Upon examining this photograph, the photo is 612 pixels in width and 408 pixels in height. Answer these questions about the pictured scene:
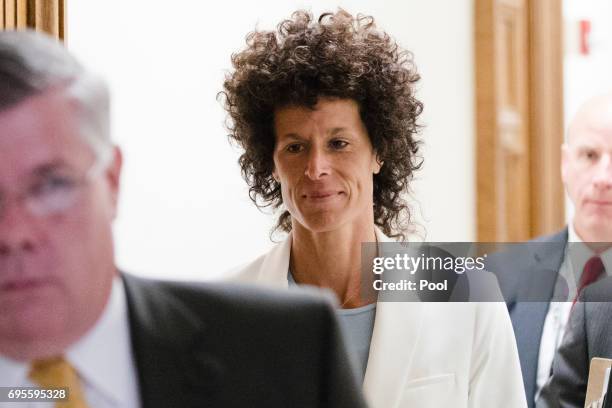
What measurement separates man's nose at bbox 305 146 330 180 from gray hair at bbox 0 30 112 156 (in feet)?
1.22

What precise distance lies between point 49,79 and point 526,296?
73 cm

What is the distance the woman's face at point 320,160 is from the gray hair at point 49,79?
0.37 meters

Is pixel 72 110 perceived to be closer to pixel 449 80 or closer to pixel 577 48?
pixel 449 80

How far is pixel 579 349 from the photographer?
136 centimetres

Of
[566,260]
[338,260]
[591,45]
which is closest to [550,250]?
[566,260]

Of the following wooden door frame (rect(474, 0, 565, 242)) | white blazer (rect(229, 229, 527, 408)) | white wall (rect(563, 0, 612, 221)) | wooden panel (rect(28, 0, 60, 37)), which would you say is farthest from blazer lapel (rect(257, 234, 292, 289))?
white wall (rect(563, 0, 612, 221))

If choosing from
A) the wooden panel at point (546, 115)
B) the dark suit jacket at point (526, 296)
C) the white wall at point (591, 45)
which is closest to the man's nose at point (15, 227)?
the dark suit jacket at point (526, 296)

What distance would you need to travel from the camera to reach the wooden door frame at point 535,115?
70.6 inches

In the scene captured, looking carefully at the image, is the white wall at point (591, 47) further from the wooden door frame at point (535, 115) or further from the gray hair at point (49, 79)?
the gray hair at point (49, 79)

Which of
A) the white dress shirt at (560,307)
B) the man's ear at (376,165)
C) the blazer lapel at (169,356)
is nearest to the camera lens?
the blazer lapel at (169,356)

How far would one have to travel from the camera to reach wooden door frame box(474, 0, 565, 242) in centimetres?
179

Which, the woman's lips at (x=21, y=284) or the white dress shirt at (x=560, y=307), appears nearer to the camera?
the woman's lips at (x=21, y=284)

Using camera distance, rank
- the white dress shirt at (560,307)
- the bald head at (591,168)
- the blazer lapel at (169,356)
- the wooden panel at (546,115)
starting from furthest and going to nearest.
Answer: the wooden panel at (546,115), the bald head at (591,168), the white dress shirt at (560,307), the blazer lapel at (169,356)

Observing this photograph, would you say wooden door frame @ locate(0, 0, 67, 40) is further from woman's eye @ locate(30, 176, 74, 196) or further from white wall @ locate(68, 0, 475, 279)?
woman's eye @ locate(30, 176, 74, 196)
